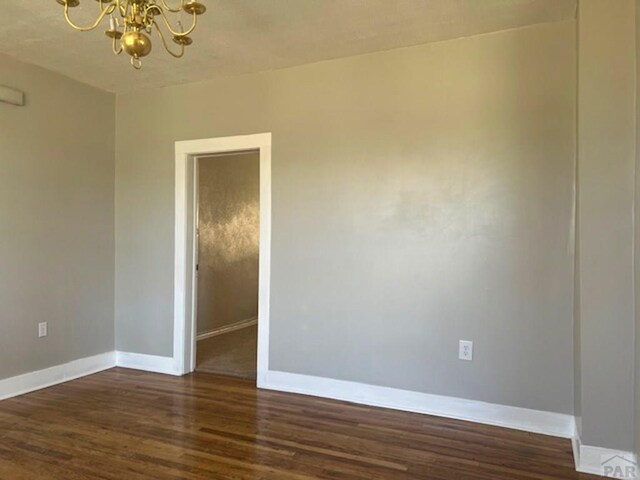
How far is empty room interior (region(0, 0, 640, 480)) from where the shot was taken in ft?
7.54

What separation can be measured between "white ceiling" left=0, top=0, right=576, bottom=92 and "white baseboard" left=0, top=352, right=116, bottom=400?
2355 millimetres

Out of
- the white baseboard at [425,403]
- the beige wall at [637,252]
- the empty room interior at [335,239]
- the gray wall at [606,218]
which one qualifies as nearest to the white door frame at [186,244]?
the empty room interior at [335,239]

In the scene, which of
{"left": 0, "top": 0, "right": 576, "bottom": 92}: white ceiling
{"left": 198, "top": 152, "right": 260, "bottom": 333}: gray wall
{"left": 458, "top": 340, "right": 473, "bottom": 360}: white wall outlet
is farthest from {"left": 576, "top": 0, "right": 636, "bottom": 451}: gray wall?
{"left": 198, "top": 152, "right": 260, "bottom": 333}: gray wall

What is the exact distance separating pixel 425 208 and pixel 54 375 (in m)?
3.15

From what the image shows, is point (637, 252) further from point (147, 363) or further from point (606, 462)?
point (147, 363)

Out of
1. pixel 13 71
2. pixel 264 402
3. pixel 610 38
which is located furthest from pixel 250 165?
pixel 610 38

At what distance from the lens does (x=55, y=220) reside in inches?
144

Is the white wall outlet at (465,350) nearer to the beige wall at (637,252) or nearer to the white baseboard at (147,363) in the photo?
the beige wall at (637,252)

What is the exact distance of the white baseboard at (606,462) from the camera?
224cm

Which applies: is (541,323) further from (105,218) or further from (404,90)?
(105,218)

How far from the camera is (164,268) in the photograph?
157 inches

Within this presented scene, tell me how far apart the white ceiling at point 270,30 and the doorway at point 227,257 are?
154 centimetres

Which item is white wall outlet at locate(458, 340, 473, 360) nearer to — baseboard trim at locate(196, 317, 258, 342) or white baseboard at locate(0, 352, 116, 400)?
white baseboard at locate(0, 352, 116, 400)

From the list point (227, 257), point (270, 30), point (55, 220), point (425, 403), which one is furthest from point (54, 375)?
point (270, 30)
